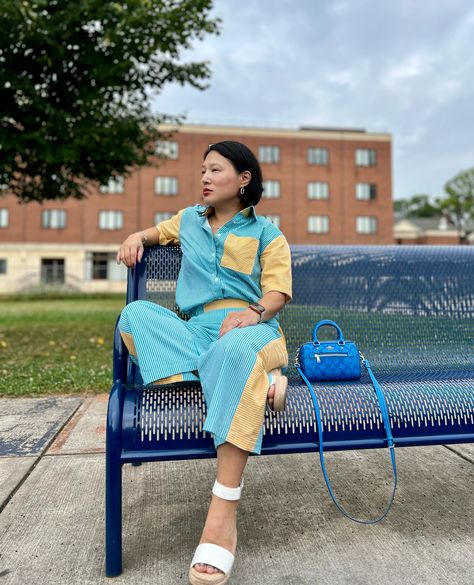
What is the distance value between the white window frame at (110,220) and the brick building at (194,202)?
0.25ft

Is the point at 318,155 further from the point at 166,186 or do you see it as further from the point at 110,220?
the point at 110,220

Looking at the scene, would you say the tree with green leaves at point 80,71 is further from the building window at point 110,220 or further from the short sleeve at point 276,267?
the building window at point 110,220

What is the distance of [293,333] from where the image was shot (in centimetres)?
258

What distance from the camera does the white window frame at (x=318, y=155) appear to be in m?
39.7

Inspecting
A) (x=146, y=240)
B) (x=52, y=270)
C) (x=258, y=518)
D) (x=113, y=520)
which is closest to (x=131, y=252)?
(x=146, y=240)

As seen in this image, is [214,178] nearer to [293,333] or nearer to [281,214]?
[293,333]

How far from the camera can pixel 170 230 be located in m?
2.17

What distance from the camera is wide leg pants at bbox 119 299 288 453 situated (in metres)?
1.46

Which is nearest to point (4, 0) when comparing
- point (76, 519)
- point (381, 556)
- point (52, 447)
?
point (52, 447)

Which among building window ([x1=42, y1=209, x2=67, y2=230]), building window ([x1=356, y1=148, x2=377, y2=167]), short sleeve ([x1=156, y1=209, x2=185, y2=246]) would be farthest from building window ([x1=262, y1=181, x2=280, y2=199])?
short sleeve ([x1=156, y1=209, x2=185, y2=246])

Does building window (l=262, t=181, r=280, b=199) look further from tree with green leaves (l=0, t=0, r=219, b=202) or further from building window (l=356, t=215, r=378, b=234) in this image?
tree with green leaves (l=0, t=0, r=219, b=202)

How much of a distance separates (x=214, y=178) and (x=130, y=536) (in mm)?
1364

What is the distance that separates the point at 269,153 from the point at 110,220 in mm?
13272

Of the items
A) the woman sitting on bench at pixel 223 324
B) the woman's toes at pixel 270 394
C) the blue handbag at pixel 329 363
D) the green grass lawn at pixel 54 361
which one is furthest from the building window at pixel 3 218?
the woman's toes at pixel 270 394
